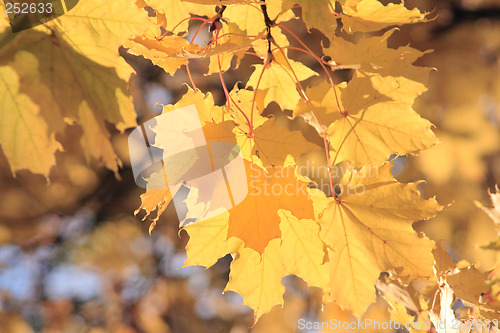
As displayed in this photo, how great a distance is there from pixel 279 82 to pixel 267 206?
1.09 ft

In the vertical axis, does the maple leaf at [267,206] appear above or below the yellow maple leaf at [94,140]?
below

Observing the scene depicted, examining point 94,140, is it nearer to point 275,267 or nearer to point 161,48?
point 161,48

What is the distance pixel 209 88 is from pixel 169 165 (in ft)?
4.99

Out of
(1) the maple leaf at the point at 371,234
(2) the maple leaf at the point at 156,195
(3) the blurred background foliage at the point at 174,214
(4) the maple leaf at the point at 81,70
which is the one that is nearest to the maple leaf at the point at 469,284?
(1) the maple leaf at the point at 371,234

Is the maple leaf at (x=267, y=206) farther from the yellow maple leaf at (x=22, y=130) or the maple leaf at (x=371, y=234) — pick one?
the yellow maple leaf at (x=22, y=130)

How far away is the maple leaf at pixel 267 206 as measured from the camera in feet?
2.37

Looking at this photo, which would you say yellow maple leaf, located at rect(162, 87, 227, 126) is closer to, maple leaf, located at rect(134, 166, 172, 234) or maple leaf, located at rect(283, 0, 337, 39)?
maple leaf, located at rect(134, 166, 172, 234)

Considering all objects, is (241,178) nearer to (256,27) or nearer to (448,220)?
(256,27)

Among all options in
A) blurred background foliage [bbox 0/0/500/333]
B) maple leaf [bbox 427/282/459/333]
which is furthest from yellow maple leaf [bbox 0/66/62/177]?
blurred background foliage [bbox 0/0/500/333]

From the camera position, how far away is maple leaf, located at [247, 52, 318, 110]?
910 millimetres

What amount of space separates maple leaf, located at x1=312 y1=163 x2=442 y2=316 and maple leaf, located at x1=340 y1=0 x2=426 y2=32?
265mm

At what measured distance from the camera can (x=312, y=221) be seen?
2.47ft

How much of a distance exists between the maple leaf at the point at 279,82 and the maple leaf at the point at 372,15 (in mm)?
169

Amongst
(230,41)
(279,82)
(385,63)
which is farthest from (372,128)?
(230,41)
